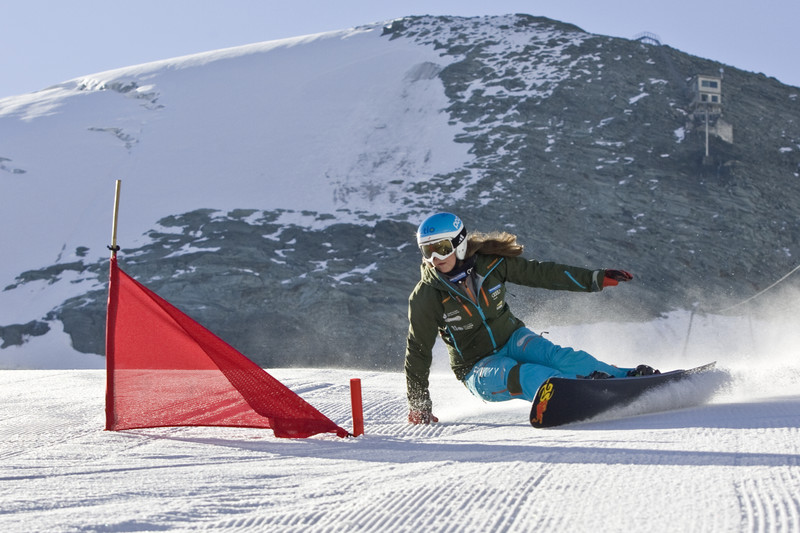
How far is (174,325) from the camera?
4.22 meters

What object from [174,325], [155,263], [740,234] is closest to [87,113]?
[155,263]

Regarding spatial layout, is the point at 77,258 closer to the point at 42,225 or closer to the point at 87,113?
the point at 42,225

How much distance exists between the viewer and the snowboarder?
4305 millimetres

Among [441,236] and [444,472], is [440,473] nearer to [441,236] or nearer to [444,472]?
[444,472]

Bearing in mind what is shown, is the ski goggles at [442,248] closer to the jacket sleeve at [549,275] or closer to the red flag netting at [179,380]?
the jacket sleeve at [549,275]

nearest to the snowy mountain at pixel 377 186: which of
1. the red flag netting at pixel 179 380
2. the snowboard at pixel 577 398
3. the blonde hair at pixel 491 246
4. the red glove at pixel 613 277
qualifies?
the blonde hair at pixel 491 246

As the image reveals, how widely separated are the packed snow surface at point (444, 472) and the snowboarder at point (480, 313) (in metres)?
0.30

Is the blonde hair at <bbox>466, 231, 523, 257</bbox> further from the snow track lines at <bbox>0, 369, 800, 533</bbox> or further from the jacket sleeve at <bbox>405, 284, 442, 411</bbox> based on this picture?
the snow track lines at <bbox>0, 369, 800, 533</bbox>

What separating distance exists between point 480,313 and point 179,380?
1.93 metres

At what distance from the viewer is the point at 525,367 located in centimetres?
418

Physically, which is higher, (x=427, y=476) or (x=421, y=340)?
(x=421, y=340)

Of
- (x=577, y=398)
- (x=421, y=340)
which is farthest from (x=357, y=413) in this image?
(x=577, y=398)

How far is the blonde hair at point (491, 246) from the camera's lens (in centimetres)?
449

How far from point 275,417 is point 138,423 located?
887mm
